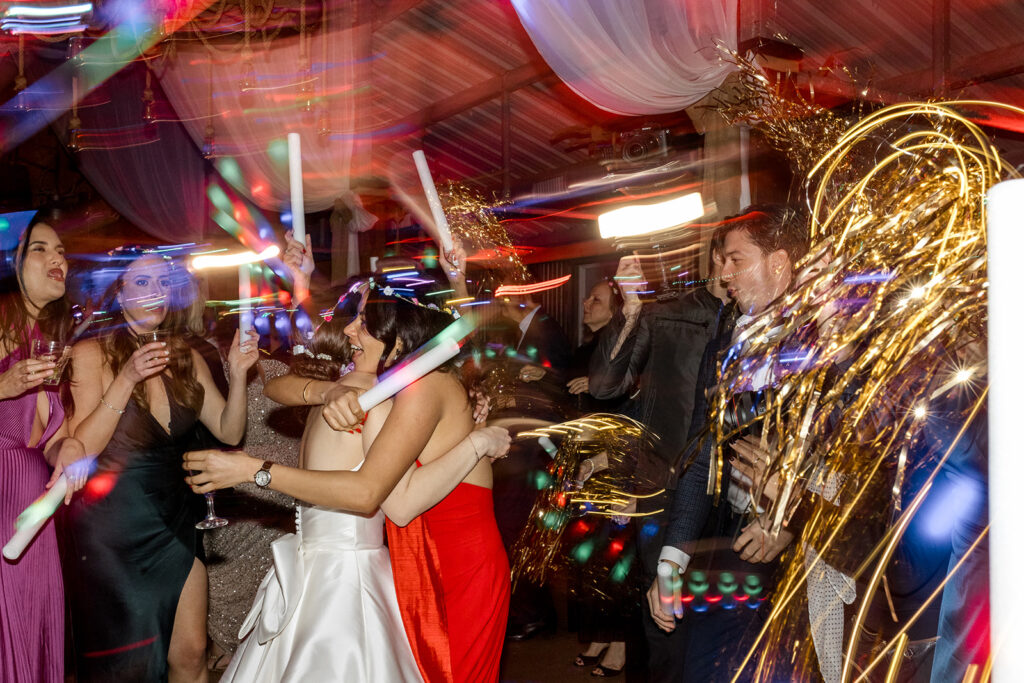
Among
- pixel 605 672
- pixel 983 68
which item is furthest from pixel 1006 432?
pixel 983 68

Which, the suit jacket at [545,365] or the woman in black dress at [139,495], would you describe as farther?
the suit jacket at [545,365]

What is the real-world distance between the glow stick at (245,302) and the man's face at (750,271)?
1261mm

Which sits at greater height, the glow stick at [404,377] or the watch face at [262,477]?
the glow stick at [404,377]

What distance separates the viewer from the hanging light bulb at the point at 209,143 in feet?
16.0

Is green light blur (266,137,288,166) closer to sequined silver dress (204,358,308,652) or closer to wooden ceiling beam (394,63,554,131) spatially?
sequined silver dress (204,358,308,652)

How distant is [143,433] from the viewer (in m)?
2.90

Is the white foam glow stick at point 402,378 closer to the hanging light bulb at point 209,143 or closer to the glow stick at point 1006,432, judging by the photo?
the glow stick at point 1006,432

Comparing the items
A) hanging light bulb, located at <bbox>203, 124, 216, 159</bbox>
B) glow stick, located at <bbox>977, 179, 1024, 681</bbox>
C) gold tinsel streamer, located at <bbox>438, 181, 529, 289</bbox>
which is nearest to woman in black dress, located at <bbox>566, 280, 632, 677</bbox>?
gold tinsel streamer, located at <bbox>438, 181, 529, 289</bbox>

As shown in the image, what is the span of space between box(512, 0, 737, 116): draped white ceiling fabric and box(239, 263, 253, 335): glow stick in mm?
1865

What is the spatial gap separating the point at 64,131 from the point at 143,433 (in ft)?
15.7

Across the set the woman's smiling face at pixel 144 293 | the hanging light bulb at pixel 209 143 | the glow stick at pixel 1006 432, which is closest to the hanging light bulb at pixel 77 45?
the hanging light bulb at pixel 209 143

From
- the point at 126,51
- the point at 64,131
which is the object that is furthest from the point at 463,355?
the point at 64,131

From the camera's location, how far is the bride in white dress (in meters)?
1.96

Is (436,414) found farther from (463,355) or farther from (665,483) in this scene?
(665,483)
